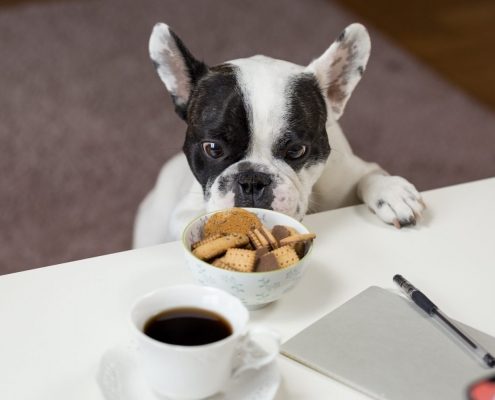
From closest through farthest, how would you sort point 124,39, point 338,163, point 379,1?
point 338,163, point 124,39, point 379,1

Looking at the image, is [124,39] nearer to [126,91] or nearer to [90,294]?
[126,91]

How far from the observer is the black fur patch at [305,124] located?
130 cm

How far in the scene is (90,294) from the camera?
109 cm

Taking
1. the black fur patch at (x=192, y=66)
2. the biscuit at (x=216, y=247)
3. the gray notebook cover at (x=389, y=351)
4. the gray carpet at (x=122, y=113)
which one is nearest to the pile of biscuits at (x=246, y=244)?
the biscuit at (x=216, y=247)

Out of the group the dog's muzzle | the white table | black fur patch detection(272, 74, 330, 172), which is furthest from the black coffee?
black fur patch detection(272, 74, 330, 172)

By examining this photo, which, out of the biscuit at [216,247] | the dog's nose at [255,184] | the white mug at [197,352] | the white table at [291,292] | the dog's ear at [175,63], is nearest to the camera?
the white mug at [197,352]

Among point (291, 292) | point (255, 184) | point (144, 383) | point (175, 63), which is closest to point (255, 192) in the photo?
point (255, 184)

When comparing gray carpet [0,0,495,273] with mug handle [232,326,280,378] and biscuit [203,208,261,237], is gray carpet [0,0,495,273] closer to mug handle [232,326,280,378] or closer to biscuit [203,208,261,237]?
biscuit [203,208,261,237]

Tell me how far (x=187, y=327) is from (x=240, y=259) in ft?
0.52

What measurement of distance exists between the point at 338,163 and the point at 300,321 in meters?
0.58

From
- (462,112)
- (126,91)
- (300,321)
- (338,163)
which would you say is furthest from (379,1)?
(300,321)

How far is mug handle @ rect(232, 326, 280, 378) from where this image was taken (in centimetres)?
85

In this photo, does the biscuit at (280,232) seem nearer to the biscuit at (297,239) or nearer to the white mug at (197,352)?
the biscuit at (297,239)

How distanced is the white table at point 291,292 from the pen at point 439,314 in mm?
43
